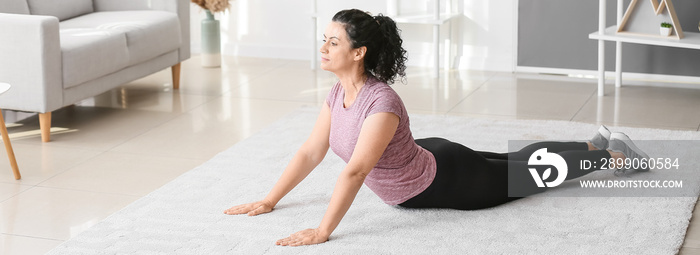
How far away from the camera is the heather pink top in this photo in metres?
2.65

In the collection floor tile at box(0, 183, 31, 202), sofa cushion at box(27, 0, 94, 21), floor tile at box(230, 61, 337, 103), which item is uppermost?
sofa cushion at box(27, 0, 94, 21)

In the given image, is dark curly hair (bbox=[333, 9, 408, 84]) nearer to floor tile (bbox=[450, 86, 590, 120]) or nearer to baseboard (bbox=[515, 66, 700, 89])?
floor tile (bbox=[450, 86, 590, 120])

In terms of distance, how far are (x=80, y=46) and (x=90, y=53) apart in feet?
0.21

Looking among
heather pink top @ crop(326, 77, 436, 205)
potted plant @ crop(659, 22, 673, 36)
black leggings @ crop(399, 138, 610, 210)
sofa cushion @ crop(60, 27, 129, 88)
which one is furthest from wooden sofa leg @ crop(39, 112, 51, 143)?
potted plant @ crop(659, 22, 673, 36)

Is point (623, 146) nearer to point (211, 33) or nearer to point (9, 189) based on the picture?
point (9, 189)

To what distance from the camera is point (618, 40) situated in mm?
4562

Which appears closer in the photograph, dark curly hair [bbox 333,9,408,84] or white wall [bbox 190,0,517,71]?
dark curly hair [bbox 333,9,408,84]

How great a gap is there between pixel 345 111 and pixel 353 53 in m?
0.21

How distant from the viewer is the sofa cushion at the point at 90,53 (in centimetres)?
402

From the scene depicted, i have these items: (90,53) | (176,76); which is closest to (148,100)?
(176,76)

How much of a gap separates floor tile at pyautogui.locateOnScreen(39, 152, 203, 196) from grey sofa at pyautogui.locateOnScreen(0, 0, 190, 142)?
19.4 inches

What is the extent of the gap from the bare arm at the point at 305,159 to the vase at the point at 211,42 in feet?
9.12

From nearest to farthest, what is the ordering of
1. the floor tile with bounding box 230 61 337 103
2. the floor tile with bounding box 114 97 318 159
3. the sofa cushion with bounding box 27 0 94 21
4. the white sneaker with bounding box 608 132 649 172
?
the white sneaker with bounding box 608 132 649 172
the floor tile with bounding box 114 97 318 159
the sofa cushion with bounding box 27 0 94 21
the floor tile with bounding box 230 61 337 103

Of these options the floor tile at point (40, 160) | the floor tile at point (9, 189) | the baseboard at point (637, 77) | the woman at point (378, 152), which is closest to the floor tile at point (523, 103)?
the baseboard at point (637, 77)
